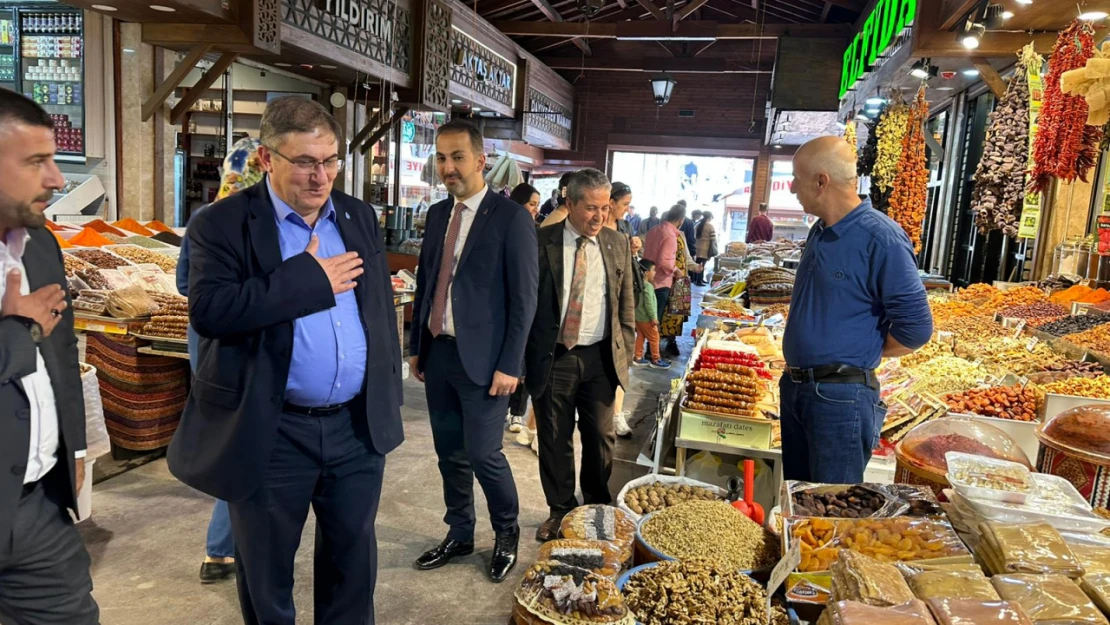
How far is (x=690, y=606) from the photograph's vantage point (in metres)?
1.88

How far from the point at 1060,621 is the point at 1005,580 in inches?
5.5

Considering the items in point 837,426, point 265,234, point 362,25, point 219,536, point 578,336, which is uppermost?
point 362,25

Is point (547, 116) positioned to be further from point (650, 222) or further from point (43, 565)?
point (43, 565)

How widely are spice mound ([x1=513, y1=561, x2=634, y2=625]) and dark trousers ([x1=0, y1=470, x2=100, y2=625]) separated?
1.14 metres

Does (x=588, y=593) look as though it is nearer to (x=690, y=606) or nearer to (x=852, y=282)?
(x=690, y=606)

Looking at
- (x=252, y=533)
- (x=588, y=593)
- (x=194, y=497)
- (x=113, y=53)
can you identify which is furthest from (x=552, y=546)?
(x=113, y=53)

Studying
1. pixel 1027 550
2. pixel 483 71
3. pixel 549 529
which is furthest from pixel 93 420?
pixel 483 71

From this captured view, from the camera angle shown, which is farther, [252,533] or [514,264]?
[514,264]

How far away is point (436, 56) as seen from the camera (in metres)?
9.50

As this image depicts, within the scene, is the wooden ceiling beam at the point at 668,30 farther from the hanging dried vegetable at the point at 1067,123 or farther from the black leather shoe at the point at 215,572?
the black leather shoe at the point at 215,572

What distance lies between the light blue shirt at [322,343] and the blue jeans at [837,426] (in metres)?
1.65

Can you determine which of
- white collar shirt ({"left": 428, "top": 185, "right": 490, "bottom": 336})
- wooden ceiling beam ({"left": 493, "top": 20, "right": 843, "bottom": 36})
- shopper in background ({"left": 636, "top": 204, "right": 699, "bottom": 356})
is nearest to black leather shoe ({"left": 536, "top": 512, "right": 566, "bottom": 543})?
white collar shirt ({"left": 428, "top": 185, "right": 490, "bottom": 336})

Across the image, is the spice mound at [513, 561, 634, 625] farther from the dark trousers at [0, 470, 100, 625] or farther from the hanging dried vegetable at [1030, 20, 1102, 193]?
the hanging dried vegetable at [1030, 20, 1102, 193]

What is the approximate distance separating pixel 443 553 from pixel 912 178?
4913 mm
